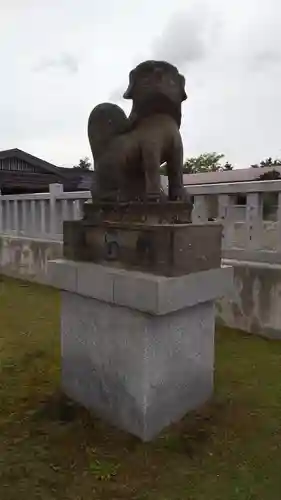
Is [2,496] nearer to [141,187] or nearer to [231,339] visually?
[141,187]

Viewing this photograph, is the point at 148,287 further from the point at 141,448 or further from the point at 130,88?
the point at 130,88

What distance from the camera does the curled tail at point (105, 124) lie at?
2.40 metres

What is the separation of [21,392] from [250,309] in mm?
2116

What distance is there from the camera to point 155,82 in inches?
85.0

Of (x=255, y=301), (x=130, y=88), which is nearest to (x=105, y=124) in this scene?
(x=130, y=88)

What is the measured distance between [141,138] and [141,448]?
1539mm

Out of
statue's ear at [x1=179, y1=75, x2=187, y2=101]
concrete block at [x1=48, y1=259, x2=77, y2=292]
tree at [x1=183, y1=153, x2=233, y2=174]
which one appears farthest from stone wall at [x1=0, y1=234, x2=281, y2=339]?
tree at [x1=183, y1=153, x2=233, y2=174]

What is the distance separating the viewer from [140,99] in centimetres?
223

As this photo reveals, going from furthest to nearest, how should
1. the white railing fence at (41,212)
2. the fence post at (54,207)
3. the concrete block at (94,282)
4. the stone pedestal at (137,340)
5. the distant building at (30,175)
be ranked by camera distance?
the distant building at (30,175)
the fence post at (54,207)
the white railing fence at (41,212)
the concrete block at (94,282)
the stone pedestal at (137,340)

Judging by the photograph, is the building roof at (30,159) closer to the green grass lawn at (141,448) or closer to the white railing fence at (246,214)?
the white railing fence at (246,214)

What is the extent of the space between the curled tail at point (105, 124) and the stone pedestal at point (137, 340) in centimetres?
70

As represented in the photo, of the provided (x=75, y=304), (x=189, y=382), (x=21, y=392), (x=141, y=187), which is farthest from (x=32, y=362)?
(x=141, y=187)

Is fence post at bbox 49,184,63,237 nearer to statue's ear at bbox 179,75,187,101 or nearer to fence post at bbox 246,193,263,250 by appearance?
fence post at bbox 246,193,263,250

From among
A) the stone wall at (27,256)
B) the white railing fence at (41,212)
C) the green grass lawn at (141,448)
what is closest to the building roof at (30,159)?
the white railing fence at (41,212)
